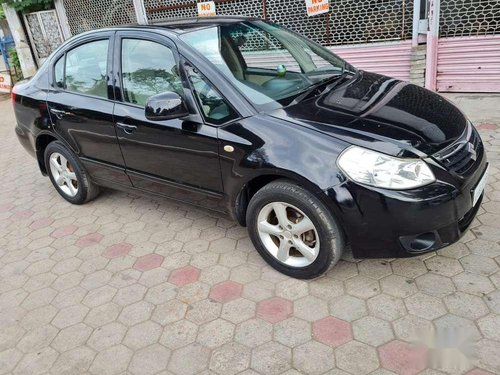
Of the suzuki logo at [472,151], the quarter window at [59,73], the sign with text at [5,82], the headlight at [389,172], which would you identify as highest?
the quarter window at [59,73]

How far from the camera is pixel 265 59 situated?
11.7ft

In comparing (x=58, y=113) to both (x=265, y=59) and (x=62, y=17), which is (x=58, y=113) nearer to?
(x=265, y=59)

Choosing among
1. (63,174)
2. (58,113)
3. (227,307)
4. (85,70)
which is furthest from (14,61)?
(227,307)

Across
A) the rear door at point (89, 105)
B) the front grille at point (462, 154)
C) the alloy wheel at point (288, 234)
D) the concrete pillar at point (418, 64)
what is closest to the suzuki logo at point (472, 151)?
the front grille at point (462, 154)

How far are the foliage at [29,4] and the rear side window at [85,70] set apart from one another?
7.52 meters

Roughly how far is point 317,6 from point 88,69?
14.1 feet

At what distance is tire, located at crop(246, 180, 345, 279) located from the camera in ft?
8.61

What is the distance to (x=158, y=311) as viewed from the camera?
9.32 feet

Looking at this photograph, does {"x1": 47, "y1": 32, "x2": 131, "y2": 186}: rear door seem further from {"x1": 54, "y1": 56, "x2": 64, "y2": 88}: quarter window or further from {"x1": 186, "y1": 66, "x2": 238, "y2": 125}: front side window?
{"x1": 186, "y1": 66, "x2": 238, "y2": 125}: front side window

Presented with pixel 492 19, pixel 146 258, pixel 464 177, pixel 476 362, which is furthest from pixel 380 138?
pixel 492 19

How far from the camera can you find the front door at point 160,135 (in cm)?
309

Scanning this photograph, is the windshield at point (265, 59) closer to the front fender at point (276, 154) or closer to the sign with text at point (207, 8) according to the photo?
the front fender at point (276, 154)

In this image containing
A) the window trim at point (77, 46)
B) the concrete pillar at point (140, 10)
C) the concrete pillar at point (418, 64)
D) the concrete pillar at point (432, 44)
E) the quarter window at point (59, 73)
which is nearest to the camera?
the window trim at point (77, 46)

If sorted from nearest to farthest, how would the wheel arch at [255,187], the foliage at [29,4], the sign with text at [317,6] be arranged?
the wheel arch at [255,187] → the sign with text at [317,6] → the foliage at [29,4]
